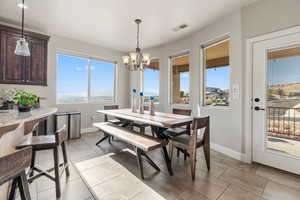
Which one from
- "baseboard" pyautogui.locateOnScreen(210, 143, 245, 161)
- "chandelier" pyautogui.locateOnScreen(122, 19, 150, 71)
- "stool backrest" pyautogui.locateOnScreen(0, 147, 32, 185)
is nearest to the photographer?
"stool backrest" pyautogui.locateOnScreen(0, 147, 32, 185)

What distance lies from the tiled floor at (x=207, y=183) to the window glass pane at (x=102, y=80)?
246 cm

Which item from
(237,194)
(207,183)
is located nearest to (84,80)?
(207,183)

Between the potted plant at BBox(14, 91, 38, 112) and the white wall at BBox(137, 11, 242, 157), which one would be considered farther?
the white wall at BBox(137, 11, 242, 157)

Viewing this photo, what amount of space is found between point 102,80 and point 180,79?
2.64 meters

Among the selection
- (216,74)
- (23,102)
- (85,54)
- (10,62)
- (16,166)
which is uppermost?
(85,54)

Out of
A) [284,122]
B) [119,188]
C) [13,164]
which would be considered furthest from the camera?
[284,122]

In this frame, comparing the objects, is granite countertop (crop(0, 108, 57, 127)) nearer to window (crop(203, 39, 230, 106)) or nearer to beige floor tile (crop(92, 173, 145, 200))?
beige floor tile (crop(92, 173, 145, 200))

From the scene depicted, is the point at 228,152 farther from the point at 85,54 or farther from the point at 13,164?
the point at 85,54

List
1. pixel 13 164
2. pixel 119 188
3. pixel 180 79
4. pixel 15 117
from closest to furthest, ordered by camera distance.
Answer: pixel 13 164
pixel 15 117
pixel 119 188
pixel 180 79

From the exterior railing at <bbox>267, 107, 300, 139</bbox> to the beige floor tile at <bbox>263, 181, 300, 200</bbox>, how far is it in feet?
2.55

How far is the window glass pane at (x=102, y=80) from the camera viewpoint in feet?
15.0

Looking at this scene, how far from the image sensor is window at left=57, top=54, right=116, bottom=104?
4023 mm

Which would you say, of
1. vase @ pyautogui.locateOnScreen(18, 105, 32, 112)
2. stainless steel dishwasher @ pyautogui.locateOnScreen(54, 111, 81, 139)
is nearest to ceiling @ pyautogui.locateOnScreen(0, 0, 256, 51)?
vase @ pyautogui.locateOnScreen(18, 105, 32, 112)

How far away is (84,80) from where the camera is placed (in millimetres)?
4406
